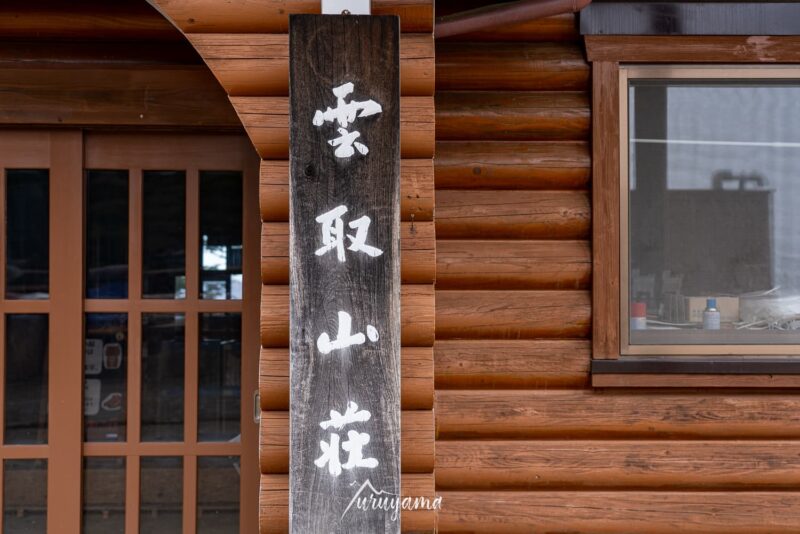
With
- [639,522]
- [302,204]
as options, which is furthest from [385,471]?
[639,522]

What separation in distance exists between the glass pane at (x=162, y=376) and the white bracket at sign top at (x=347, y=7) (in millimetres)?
1735

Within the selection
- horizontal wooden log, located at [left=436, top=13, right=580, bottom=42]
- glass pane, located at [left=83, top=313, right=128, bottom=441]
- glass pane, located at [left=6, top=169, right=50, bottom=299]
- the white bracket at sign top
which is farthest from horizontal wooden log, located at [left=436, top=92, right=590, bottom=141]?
glass pane, located at [left=6, top=169, right=50, bottom=299]

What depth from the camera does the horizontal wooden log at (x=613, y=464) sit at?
3123 mm

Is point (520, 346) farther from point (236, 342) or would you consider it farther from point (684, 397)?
point (236, 342)

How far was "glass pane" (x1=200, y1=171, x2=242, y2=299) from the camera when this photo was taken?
334 cm

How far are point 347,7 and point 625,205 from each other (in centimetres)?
159

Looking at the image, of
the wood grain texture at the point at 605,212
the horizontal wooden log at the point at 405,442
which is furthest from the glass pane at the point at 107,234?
the wood grain texture at the point at 605,212

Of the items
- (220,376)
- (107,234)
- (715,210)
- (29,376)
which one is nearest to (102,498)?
(29,376)

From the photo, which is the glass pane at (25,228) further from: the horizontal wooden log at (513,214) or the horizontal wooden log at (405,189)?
the horizontal wooden log at (513,214)

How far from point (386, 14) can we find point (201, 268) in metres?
1.63

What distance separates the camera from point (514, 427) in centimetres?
314

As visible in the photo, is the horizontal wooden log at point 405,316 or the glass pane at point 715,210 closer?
the horizontal wooden log at point 405,316

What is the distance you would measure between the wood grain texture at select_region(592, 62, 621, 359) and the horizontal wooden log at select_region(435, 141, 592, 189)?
8 centimetres

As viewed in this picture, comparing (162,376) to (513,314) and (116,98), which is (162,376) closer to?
(116,98)
